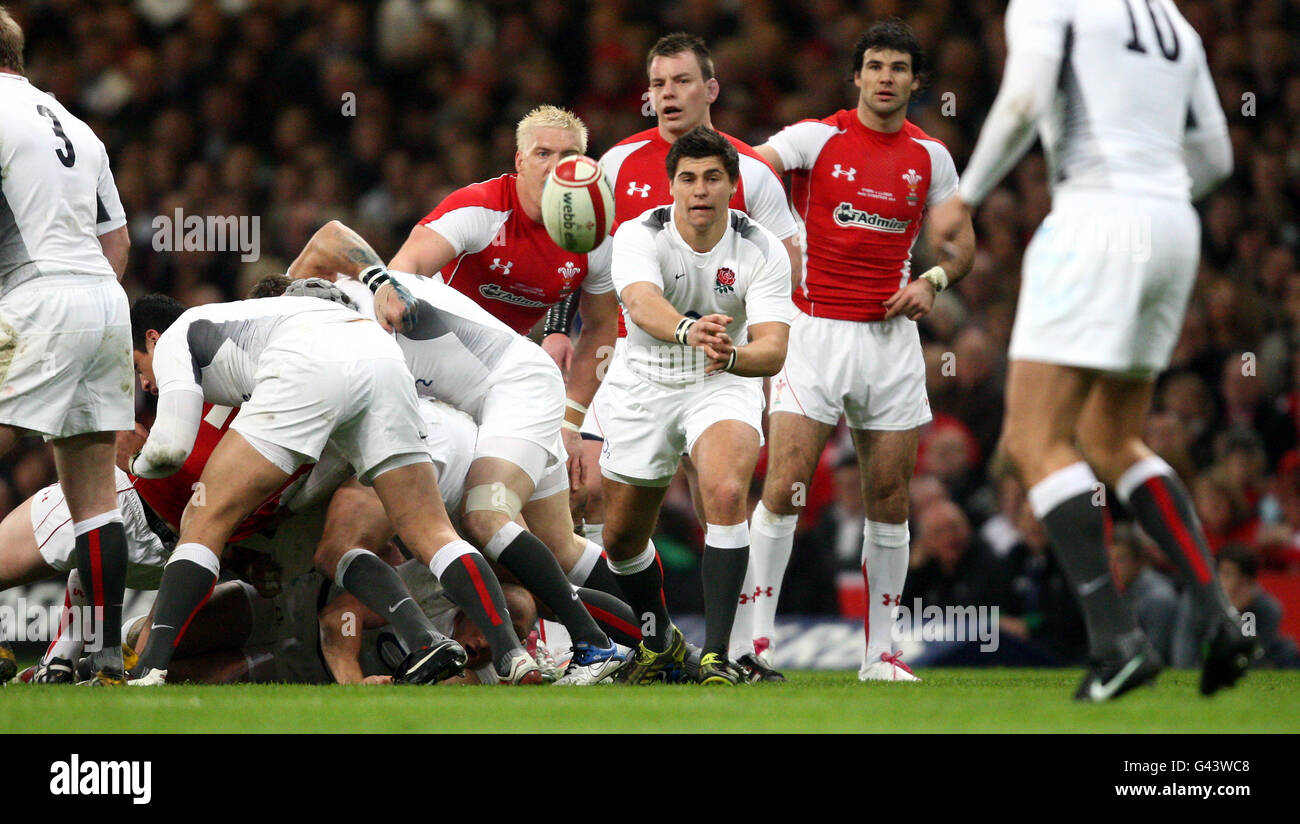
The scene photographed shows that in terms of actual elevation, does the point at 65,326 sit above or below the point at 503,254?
below

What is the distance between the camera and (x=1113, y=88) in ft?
13.8

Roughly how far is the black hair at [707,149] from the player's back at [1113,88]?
5.10 ft

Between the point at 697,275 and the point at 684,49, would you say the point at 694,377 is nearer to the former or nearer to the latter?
the point at 697,275

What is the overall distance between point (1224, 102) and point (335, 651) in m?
8.62

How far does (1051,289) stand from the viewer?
413 cm

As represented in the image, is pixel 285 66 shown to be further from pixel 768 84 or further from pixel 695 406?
pixel 695 406

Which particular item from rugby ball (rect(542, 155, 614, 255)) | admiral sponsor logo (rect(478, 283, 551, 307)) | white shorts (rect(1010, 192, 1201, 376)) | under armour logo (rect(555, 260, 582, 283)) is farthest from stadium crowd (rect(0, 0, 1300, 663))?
white shorts (rect(1010, 192, 1201, 376))

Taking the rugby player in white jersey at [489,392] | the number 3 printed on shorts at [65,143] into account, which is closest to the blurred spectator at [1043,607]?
the rugby player in white jersey at [489,392]

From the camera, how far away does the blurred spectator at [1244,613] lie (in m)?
8.12

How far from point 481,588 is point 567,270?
2296 mm

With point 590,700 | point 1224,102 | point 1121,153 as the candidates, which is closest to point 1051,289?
point 1121,153

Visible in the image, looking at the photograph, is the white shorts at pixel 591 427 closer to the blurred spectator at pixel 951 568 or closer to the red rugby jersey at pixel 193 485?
the red rugby jersey at pixel 193 485
